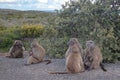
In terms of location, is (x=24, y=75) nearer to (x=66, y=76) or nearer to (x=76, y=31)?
(x=66, y=76)

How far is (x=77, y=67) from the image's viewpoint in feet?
38.0

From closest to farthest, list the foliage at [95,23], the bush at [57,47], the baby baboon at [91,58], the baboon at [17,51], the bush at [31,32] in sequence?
the baby baboon at [91,58], the foliage at [95,23], the baboon at [17,51], the bush at [57,47], the bush at [31,32]

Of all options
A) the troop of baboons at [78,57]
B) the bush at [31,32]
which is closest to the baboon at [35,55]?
the troop of baboons at [78,57]

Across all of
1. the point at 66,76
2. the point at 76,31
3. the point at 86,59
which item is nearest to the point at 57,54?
the point at 76,31

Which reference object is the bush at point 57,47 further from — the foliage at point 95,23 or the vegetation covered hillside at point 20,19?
the vegetation covered hillside at point 20,19

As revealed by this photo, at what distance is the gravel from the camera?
11.1m

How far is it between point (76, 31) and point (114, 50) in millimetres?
2233

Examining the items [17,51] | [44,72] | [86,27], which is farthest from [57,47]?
[44,72]

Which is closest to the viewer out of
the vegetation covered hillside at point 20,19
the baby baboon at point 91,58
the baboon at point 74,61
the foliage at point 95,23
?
the baboon at point 74,61

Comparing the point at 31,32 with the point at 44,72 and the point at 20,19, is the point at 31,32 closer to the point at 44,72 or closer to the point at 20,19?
the point at 44,72

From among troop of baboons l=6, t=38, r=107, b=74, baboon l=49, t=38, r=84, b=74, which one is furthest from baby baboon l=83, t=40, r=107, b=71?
baboon l=49, t=38, r=84, b=74

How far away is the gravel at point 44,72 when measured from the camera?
11.1 meters

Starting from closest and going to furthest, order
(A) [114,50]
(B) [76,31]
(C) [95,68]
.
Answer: (C) [95,68]
(A) [114,50]
(B) [76,31]

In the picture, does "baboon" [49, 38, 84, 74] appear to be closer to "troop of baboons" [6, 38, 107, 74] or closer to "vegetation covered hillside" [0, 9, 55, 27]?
"troop of baboons" [6, 38, 107, 74]
